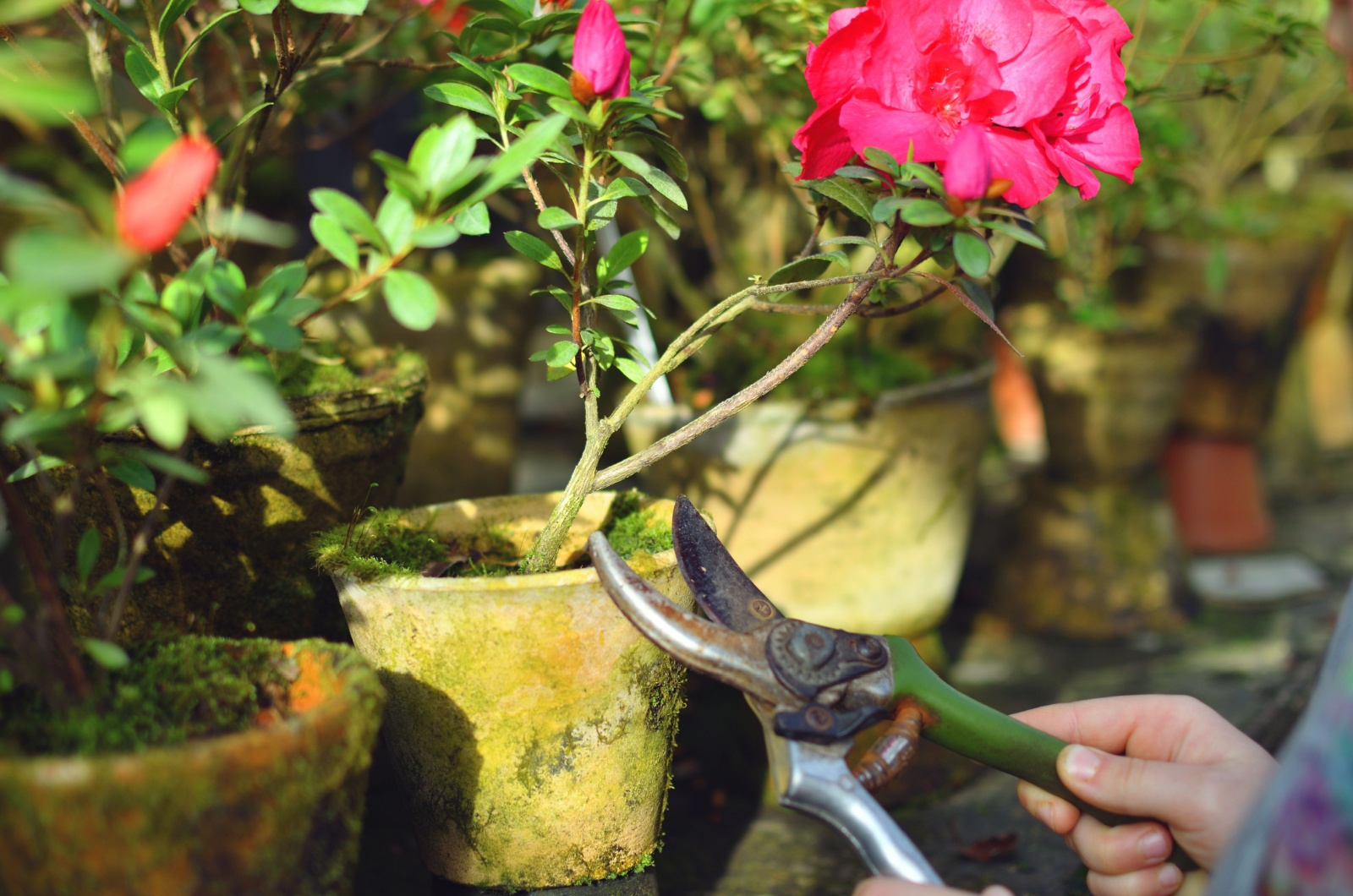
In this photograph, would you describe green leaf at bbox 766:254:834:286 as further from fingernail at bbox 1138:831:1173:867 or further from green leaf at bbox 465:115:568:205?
fingernail at bbox 1138:831:1173:867

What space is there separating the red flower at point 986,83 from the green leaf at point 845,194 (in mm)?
36

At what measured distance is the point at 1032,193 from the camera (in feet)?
2.65

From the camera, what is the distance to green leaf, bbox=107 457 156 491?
2.57 ft

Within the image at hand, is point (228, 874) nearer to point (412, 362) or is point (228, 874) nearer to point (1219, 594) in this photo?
point (412, 362)

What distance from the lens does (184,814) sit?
574 millimetres

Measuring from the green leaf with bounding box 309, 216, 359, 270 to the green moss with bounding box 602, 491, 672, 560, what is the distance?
382 mm

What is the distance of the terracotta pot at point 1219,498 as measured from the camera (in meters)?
2.70

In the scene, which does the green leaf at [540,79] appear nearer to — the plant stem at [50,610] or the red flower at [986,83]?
the red flower at [986,83]

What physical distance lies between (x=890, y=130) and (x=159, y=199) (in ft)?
1.91

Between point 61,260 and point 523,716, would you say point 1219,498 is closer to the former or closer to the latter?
point 523,716

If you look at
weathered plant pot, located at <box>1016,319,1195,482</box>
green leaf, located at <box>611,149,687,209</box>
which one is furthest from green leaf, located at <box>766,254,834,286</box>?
weathered plant pot, located at <box>1016,319,1195,482</box>

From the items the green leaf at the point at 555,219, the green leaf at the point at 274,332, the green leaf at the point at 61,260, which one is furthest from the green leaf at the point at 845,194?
the green leaf at the point at 61,260

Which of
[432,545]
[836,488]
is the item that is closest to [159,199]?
[432,545]

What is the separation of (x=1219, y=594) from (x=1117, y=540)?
40 cm
